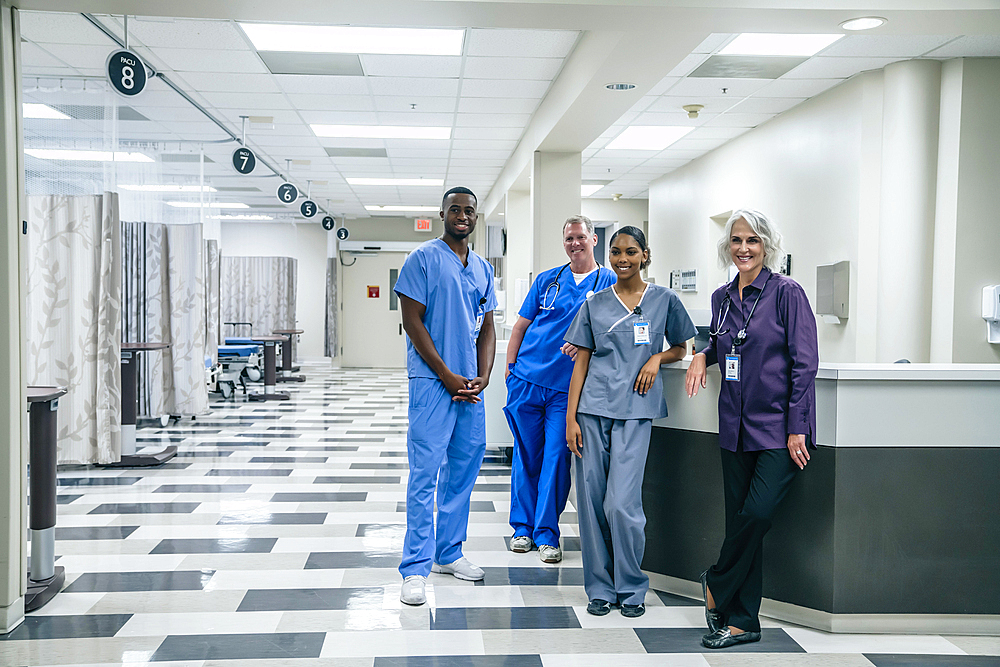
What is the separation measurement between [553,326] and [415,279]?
767mm

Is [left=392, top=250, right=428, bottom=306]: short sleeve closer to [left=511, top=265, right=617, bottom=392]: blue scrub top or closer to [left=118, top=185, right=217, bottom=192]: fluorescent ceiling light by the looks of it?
[left=511, top=265, right=617, bottom=392]: blue scrub top

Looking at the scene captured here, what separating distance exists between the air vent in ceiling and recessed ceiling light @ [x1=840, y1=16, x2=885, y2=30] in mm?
1784

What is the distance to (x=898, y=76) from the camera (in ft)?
17.0

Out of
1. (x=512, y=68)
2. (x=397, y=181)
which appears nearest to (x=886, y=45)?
(x=512, y=68)

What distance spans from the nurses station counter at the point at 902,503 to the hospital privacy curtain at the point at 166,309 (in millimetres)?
5906

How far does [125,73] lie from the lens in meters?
4.13

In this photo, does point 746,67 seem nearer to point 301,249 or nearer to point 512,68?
point 512,68

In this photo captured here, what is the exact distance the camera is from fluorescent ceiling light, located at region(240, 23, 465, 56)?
4.71 meters

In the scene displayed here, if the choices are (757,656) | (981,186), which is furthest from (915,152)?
(757,656)

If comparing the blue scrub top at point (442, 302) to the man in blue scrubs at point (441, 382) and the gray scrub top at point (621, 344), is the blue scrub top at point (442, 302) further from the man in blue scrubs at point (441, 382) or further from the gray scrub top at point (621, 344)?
the gray scrub top at point (621, 344)

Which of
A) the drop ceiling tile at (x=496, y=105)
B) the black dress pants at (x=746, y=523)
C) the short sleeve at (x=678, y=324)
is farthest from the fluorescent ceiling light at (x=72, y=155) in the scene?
the black dress pants at (x=746, y=523)

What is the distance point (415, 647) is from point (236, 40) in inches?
157

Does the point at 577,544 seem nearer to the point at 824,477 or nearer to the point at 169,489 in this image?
the point at 824,477

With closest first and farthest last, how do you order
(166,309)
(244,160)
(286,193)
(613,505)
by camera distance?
1. (613,505)
2. (166,309)
3. (244,160)
4. (286,193)
